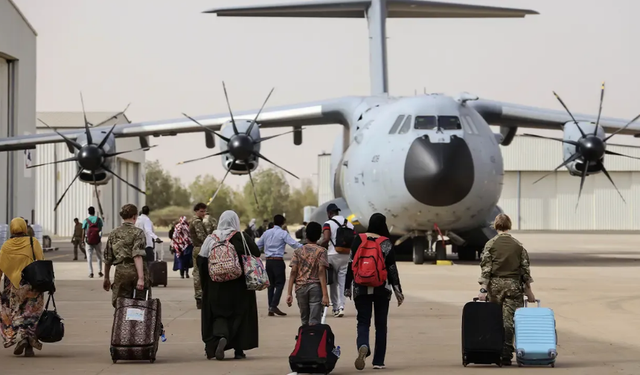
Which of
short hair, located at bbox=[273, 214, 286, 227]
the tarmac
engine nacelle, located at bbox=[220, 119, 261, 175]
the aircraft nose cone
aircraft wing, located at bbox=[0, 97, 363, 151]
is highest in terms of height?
aircraft wing, located at bbox=[0, 97, 363, 151]

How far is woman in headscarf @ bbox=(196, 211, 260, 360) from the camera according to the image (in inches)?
375

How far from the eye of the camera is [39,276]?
9.84 meters

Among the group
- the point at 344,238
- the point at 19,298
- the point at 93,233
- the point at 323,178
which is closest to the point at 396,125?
the point at 93,233

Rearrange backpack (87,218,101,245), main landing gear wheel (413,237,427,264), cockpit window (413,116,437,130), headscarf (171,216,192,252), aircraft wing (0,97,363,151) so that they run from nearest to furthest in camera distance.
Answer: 1. headscarf (171,216,192,252)
2. backpack (87,218,101,245)
3. cockpit window (413,116,437,130)
4. main landing gear wheel (413,237,427,264)
5. aircraft wing (0,97,363,151)

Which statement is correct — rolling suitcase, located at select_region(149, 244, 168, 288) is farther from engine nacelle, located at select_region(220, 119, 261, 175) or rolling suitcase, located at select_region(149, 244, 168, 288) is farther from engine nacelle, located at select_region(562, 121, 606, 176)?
engine nacelle, located at select_region(562, 121, 606, 176)

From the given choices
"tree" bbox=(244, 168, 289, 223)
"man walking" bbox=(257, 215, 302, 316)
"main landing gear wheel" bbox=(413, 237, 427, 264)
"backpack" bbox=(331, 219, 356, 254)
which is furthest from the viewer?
"tree" bbox=(244, 168, 289, 223)

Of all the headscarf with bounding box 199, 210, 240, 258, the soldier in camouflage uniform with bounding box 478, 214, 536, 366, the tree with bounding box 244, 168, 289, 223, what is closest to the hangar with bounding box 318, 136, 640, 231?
the tree with bounding box 244, 168, 289, 223

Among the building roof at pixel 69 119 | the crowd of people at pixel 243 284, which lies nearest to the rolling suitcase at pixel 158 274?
the crowd of people at pixel 243 284

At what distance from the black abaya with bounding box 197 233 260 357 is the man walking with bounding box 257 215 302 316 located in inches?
155

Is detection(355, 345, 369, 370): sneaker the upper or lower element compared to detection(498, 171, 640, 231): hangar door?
lower

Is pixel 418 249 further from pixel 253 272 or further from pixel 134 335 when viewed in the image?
pixel 134 335

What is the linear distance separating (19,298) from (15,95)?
2413cm

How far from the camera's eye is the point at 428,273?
20562 mm

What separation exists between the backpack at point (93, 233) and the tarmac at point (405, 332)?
2.55ft
